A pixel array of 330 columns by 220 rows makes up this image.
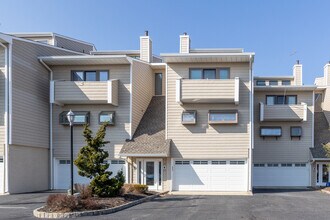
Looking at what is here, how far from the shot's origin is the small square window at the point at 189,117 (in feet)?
71.0

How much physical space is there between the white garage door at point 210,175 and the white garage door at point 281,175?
5609mm

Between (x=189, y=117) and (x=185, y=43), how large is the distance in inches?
288

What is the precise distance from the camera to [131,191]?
17906mm

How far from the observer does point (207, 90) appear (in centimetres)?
2103

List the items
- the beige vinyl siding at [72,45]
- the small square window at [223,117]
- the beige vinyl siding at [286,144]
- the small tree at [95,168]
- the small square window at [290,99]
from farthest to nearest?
the beige vinyl siding at [72,45], the small square window at [290,99], the beige vinyl siding at [286,144], the small square window at [223,117], the small tree at [95,168]

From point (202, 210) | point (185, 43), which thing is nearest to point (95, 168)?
point (202, 210)

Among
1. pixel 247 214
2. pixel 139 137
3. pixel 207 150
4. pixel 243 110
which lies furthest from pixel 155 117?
pixel 247 214

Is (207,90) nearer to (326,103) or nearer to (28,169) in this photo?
(28,169)

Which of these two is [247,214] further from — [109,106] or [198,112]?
[109,106]

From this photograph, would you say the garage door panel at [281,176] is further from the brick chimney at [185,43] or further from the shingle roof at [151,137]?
the brick chimney at [185,43]

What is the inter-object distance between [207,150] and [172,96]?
12.8 ft

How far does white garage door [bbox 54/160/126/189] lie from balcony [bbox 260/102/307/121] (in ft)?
35.7

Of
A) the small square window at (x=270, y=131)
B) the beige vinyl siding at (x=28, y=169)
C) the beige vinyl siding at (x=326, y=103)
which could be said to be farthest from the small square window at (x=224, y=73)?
the beige vinyl siding at (x=28, y=169)

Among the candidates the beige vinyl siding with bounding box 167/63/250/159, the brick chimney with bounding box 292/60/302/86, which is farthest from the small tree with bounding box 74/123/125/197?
the brick chimney with bounding box 292/60/302/86
